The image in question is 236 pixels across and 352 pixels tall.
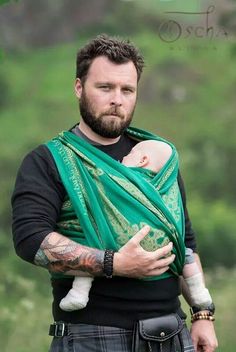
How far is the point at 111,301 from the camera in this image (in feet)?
9.15

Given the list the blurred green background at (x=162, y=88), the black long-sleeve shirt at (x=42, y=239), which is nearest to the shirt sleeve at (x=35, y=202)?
the black long-sleeve shirt at (x=42, y=239)

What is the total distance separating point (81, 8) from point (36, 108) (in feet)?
1.92

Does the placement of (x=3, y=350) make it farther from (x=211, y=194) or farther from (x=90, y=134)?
(x=90, y=134)

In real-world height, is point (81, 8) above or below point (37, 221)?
above

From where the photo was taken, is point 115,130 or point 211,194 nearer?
point 115,130

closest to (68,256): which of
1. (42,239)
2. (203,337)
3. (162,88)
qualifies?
(42,239)

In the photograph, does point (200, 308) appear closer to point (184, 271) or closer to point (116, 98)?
point (184, 271)

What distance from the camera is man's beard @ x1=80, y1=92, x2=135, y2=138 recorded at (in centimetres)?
287

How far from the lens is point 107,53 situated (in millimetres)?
2889

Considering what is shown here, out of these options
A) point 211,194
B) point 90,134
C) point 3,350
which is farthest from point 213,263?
point 90,134

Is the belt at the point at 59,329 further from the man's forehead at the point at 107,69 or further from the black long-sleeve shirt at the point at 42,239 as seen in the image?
the man's forehead at the point at 107,69

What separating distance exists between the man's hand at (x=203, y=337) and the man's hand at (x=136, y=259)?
1.24ft

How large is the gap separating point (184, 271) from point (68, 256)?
1.50ft

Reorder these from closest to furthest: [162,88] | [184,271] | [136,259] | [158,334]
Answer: [136,259] < [158,334] < [184,271] < [162,88]
